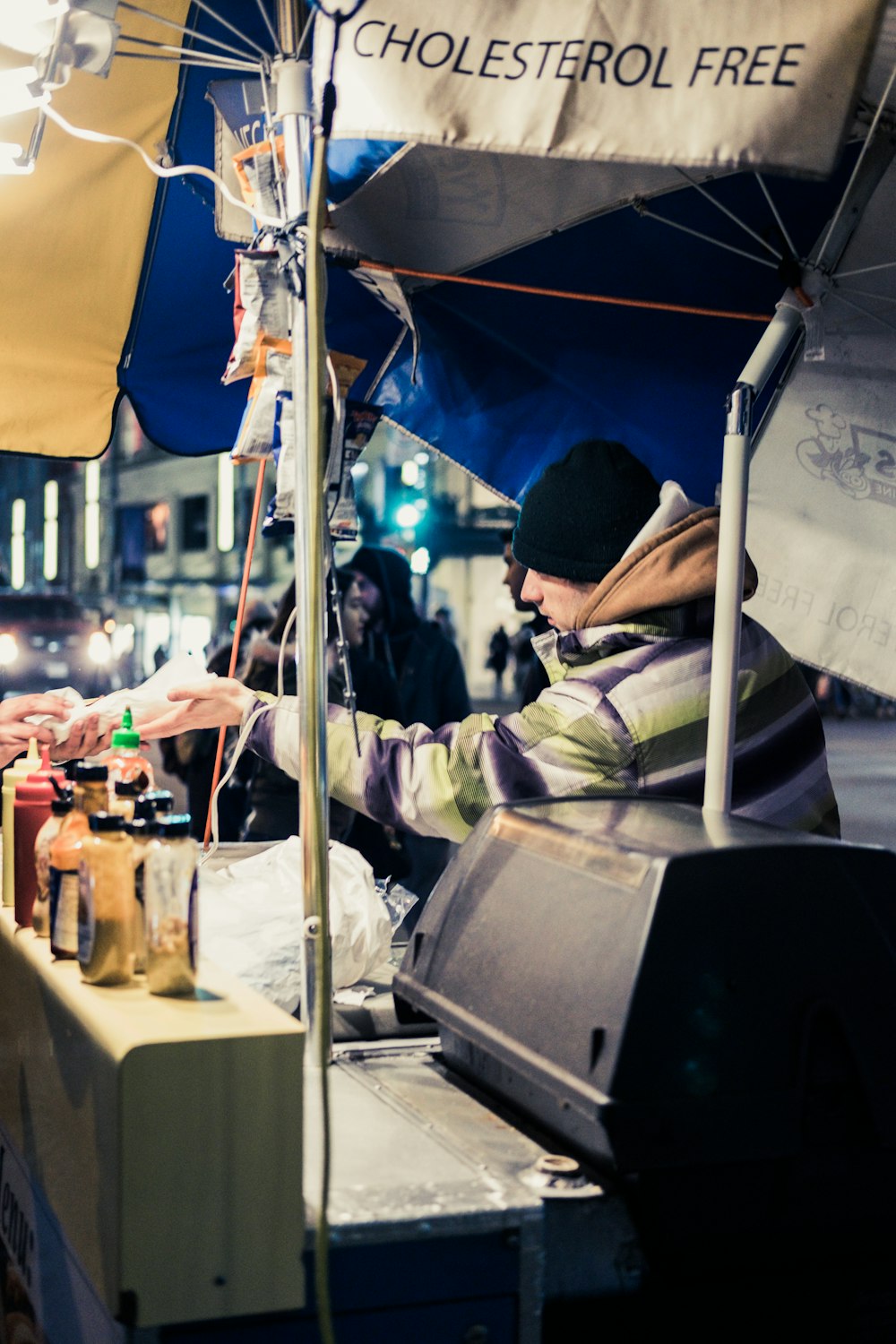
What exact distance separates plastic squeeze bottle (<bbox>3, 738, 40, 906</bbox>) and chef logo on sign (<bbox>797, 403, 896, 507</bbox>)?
6.98 ft

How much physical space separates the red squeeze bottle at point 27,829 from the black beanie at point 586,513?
111cm

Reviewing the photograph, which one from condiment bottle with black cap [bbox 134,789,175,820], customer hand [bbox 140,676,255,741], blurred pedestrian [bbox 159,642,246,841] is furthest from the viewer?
blurred pedestrian [bbox 159,642,246,841]

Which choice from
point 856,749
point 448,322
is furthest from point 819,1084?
point 856,749

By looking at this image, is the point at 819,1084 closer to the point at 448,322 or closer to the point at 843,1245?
the point at 843,1245

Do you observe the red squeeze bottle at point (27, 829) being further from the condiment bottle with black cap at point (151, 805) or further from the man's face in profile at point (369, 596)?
the man's face in profile at point (369, 596)

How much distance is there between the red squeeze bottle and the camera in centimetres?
251

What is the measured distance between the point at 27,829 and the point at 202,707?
48 cm

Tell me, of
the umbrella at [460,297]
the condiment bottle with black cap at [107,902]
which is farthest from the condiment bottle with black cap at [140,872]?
the umbrella at [460,297]

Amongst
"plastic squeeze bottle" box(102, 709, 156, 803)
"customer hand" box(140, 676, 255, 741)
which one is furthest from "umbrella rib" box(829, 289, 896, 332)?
"plastic squeeze bottle" box(102, 709, 156, 803)

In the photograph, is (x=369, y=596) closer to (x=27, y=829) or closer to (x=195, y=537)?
(x=27, y=829)

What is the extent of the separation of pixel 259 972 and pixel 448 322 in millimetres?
2243

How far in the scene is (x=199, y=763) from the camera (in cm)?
710

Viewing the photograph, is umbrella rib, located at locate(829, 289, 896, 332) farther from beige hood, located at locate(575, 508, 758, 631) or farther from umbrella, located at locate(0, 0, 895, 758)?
beige hood, located at locate(575, 508, 758, 631)

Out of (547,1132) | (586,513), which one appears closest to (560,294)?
(586,513)
